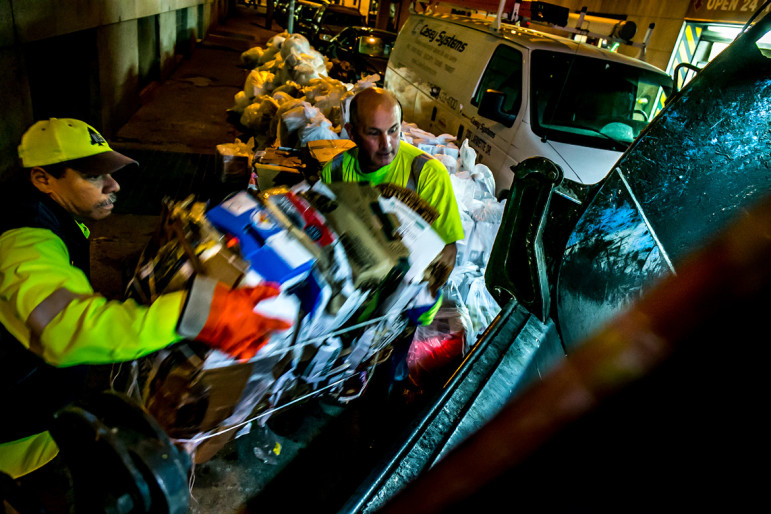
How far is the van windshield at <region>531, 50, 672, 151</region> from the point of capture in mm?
Result: 4598

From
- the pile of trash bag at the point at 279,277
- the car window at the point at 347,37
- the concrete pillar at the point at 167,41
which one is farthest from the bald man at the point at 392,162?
the car window at the point at 347,37

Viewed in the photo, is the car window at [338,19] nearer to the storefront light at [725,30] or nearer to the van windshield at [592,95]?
the storefront light at [725,30]

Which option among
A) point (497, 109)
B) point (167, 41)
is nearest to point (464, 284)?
point (497, 109)

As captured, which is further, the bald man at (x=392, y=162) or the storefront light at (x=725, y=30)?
the storefront light at (x=725, y=30)

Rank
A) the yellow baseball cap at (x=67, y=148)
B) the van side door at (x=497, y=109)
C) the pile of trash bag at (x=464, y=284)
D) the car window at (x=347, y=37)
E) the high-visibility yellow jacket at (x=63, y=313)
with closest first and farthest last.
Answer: the high-visibility yellow jacket at (x=63, y=313)
the yellow baseball cap at (x=67, y=148)
the pile of trash bag at (x=464, y=284)
the van side door at (x=497, y=109)
the car window at (x=347, y=37)

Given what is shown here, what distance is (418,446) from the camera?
4.83 feet

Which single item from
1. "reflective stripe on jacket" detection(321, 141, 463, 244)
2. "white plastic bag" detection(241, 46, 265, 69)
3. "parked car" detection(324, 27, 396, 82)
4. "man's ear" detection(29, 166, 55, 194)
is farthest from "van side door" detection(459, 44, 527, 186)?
"white plastic bag" detection(241, 46, 265, 69)

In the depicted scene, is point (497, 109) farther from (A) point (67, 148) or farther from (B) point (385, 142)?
(A) point (67, 148)

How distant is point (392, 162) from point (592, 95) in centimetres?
320

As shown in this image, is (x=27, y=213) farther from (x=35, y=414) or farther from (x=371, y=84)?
(x=371, y=84)

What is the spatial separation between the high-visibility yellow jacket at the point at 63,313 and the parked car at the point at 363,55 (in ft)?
34.3

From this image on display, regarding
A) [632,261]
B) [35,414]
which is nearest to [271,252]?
[35,414]

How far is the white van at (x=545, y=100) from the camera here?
170 inches

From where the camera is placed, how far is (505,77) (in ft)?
16.7
